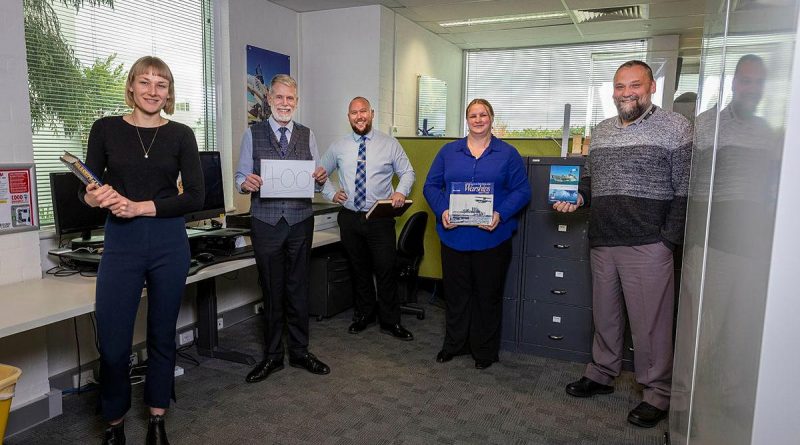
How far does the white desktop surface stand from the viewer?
1997 mm

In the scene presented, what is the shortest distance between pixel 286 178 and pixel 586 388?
1957 millimetres

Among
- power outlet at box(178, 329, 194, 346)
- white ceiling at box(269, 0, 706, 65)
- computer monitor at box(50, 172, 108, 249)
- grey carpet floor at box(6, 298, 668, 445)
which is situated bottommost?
grey carpet floor at box(6, 298, 668, 445)

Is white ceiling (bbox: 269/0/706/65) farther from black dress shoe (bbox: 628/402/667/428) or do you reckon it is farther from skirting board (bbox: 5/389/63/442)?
skirting board (bbox: 5/389/63/442)

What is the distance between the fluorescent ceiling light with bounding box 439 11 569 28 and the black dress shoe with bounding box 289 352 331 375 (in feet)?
13.1

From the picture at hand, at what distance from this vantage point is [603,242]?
105 inches

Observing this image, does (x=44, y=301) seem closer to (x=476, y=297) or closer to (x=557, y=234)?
(x=476, y=297)

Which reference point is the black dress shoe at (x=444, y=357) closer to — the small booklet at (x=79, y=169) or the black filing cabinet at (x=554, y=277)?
the black filing cabinet at (x=554, y=277)

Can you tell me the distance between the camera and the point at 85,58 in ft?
10.3

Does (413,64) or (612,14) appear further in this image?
(413,64)

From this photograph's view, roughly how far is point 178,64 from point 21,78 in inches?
58.9

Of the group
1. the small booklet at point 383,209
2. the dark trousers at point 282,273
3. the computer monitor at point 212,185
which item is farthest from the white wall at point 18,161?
the small booklet at point 383,209

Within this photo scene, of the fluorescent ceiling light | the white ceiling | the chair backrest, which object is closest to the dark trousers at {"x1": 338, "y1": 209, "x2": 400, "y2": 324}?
the chair backrest

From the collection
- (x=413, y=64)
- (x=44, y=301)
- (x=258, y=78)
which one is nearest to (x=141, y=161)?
(x=44, y=301)

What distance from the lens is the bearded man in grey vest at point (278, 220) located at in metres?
2.85
